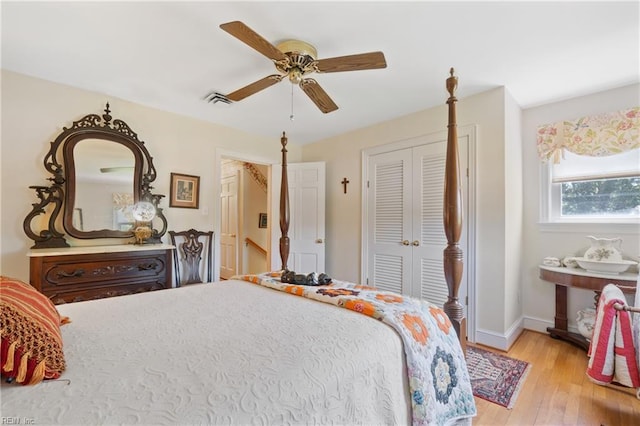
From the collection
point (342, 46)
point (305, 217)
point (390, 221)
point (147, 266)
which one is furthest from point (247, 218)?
point (342, 46)

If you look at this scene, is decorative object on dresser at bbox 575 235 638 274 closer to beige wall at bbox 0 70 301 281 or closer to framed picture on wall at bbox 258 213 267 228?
beige wall at bbox 0 70 301 281

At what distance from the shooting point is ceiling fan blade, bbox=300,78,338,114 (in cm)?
197

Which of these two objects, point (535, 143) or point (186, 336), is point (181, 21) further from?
point (535, 143)

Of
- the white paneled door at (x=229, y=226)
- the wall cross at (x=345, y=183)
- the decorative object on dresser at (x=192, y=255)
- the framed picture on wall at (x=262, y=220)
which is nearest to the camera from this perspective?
the decorative object on dresser at (x=192, y=255)

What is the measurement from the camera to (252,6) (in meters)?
1.61

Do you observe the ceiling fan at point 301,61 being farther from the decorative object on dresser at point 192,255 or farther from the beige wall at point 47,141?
the decorative object on dresser at point 192,255

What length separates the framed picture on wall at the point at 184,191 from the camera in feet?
10.3

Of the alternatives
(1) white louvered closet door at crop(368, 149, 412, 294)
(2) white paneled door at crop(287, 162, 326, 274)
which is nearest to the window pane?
(1) white louvered closet door at crop(368, 149, 412, 294)

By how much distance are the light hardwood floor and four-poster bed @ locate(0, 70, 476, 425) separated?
637 mm

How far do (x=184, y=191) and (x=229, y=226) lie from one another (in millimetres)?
2240

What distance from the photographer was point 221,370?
79cm

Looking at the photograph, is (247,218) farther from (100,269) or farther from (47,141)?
(47,141)

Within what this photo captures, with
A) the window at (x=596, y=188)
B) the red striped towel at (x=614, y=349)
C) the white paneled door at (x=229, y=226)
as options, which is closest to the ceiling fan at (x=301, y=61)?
the red striped towel at (x=614, y=349)

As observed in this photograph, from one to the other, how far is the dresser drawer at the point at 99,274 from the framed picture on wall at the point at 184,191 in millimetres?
678
